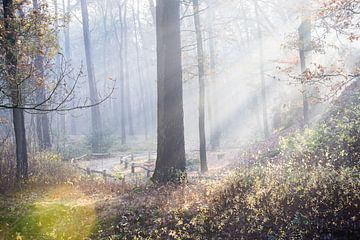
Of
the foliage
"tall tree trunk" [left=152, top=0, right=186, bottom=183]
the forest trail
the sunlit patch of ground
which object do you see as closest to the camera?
the sunlit patch of ground

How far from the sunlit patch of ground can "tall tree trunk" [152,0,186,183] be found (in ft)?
9.13

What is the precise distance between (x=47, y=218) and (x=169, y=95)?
16.9 feet

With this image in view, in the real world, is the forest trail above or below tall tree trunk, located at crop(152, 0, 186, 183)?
below

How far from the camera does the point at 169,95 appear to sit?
439 inches

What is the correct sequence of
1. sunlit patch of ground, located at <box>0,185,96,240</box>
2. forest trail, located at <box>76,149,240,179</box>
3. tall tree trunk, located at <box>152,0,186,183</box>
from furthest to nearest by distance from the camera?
forest trail, located at <box>76,149,240,179</box>
tall tree trunk, located at <box>152,0,186,183</box>
sunlit patch of ground, located at <box>0,185,96,240</box>

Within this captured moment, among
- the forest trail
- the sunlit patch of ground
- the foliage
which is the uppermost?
Answer: the foliage

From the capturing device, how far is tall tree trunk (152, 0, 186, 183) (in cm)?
1096

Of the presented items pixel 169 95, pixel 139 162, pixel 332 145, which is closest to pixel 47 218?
pixel 169 95

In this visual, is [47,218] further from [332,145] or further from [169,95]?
[332,145]

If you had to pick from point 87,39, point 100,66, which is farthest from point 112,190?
point 100,66

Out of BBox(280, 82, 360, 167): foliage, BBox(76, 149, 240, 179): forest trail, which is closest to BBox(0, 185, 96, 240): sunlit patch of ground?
BBox(280, 82, 360, 167): foliage

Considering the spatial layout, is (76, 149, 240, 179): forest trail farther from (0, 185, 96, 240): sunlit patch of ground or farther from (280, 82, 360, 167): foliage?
(0, 185, 96, 240): sunlit patch of ground

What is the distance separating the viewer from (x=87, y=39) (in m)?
34.6

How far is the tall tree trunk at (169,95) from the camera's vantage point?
432 inches
